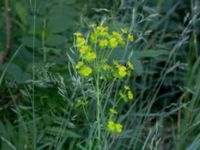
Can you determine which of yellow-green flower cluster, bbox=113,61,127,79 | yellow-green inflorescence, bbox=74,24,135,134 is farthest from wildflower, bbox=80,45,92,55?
yellow-green flower cluster, bbox=113,61,127,79

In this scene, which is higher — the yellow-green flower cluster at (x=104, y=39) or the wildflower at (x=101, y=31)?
the wildflower at (x=101, y=31)

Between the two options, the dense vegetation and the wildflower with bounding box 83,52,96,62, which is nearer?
the wildflower with bounding box 83,52,96,62

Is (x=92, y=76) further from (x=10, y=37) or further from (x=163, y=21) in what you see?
(x=163, y=21)

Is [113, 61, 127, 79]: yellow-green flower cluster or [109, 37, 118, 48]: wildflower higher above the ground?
[109, 37, 118, 48]: wildflower

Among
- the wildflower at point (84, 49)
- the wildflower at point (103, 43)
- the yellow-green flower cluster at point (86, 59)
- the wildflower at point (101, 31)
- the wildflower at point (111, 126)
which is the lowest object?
the wildflower at point (111, 126)

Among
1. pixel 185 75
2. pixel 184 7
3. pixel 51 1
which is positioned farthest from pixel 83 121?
pixel 184 7

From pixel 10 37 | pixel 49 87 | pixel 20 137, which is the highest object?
pixel 10 37

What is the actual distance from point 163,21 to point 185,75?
0.50m

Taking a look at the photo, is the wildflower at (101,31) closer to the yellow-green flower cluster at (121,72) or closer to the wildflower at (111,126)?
the yellow-green flower cluster at (121,72)

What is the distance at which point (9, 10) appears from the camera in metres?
2.12

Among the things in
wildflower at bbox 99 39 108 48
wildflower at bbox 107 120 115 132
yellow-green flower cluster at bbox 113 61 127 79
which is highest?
wildflower at bbox 99 39 108 48

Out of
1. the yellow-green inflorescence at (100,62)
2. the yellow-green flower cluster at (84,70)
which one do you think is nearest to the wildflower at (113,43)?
the yellow-green inflorescence at (100,62)

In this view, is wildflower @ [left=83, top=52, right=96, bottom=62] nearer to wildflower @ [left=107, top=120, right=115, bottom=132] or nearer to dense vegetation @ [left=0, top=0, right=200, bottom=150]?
dense vegetation @ [left=0, top=0, right=200, bottom=150]

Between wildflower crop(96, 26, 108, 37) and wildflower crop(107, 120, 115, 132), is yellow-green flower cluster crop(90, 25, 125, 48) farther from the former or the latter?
wildflower crop(107, 120, 115, 132)
